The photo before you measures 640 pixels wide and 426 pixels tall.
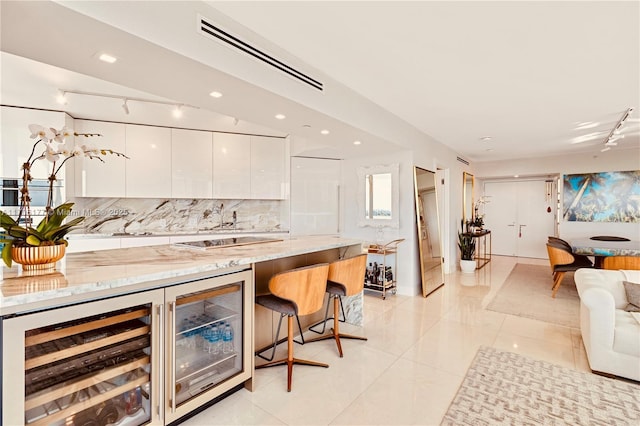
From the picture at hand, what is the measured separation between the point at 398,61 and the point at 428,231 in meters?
3.00

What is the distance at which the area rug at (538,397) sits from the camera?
6.25 feet

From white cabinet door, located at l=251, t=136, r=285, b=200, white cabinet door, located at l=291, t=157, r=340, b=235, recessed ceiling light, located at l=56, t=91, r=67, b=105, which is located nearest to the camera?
recessed ceiling light, located at l=56, t=91, r=67, b=105

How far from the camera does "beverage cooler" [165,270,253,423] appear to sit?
190 cm

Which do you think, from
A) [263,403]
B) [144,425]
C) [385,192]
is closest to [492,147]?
[385,192]

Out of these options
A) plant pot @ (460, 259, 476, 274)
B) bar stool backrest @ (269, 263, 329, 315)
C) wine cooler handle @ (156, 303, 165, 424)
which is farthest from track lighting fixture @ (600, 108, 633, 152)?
wine cooler handle @ (156, 303, 165, 424)

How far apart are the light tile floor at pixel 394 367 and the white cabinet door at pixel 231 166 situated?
2.72m

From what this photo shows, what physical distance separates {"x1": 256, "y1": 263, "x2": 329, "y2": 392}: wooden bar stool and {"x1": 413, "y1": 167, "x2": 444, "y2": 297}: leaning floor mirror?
8.41 ft

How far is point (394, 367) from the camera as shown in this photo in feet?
8.29

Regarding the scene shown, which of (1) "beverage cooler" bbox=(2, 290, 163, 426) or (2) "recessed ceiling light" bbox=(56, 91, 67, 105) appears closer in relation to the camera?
(1) "beverage cooler" bbox=(2, 290, 163, 426)

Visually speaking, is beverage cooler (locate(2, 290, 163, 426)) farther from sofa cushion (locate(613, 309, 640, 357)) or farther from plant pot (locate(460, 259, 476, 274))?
plant pot (locate(460, 259, 476, 274))

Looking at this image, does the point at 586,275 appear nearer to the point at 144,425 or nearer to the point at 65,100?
the point at 144,425

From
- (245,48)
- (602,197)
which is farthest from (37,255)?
(602,197)

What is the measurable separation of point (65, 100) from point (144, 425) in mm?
3446

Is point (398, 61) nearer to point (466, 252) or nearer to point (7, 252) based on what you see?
point (7, 252)
